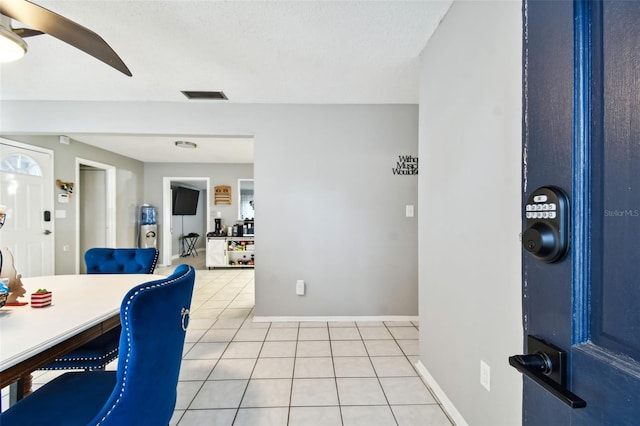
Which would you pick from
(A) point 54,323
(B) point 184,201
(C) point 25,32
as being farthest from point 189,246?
(A) point 54,323

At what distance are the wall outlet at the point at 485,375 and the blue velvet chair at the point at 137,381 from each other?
1.35m

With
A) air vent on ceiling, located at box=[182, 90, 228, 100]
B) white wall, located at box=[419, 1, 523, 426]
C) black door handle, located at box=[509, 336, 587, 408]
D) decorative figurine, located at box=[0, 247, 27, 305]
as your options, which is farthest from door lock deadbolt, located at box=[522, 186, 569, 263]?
air vent on ceiling, located at box=[182, 90, 228, 100]

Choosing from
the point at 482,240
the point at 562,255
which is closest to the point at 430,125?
the point at 482,240

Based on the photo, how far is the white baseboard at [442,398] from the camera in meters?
1.55

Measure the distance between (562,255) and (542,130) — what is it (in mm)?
215

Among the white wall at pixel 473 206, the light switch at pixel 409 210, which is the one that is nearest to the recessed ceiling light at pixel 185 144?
the light switch at pixel 409 210

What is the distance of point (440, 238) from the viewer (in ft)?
5.83

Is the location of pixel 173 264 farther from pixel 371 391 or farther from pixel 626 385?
pixel 626 385

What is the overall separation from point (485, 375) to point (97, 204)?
6539 millimetres

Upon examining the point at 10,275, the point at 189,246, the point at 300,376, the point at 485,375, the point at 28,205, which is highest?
the point at 28,205

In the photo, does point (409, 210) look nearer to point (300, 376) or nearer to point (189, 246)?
point (300, 376)

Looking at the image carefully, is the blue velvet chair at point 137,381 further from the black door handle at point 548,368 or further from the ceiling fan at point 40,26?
the ceiling fan at point 40,26

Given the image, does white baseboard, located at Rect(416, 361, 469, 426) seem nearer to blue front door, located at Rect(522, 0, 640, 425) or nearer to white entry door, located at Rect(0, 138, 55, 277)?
blue front door, located at Rect(522, 0, 640, 425)

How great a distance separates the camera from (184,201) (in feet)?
23.6
